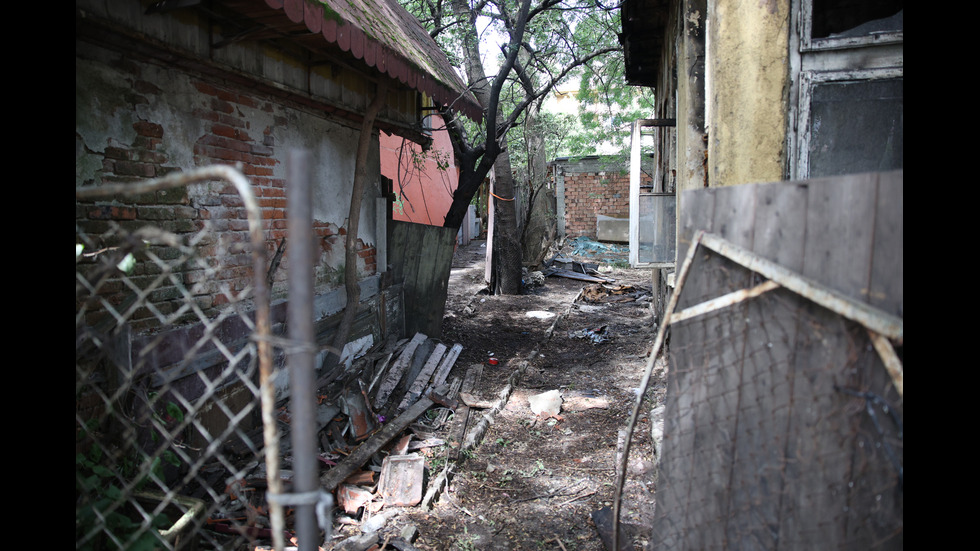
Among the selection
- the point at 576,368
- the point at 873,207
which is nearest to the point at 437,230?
the point at 576,368

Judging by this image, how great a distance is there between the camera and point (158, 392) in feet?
10.0

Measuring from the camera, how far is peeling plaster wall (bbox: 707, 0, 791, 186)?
3.10m

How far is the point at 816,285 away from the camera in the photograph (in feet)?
5.11

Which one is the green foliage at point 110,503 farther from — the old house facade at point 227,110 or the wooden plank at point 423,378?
the wooden plank at point 423,378

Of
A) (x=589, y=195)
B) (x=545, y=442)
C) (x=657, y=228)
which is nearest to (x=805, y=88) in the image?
(x=657, y=228)

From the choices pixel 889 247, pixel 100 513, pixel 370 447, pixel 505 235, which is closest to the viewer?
pixel 889 247

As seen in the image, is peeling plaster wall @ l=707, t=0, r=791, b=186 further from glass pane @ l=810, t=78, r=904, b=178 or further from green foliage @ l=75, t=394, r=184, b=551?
green foliage @ l=75, t=394, r=184, b=551

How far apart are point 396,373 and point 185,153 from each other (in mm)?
2894

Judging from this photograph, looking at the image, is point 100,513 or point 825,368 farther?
point 100,513

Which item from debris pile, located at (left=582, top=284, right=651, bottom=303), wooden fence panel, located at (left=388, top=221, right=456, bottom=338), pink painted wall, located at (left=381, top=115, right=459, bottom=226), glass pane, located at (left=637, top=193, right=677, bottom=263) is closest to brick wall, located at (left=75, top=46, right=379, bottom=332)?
wooden fence panel, located at (left=388, top=221, right=456, bottom=338)

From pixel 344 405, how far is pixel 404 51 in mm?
3082

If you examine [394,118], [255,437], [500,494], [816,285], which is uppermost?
[394,118]

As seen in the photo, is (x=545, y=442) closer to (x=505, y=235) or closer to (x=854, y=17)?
(x=854, y=17)

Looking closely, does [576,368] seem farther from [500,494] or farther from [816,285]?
[816,285]
